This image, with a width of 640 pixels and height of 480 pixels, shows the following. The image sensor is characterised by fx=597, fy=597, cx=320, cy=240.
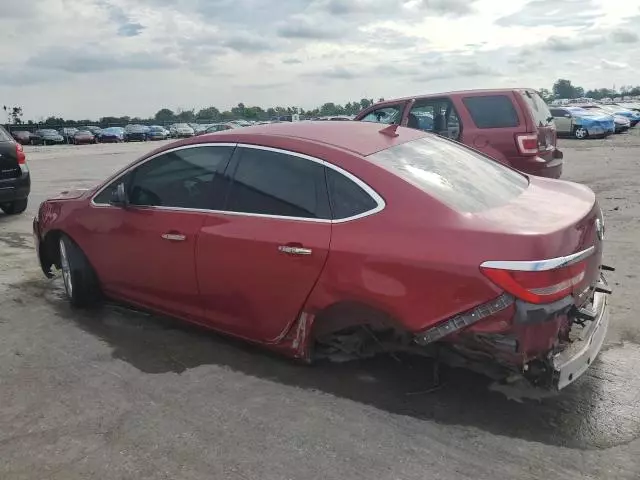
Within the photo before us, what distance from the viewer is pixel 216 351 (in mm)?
4207

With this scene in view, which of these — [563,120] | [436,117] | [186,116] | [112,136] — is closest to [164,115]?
[186,116]

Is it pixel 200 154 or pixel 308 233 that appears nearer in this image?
pixel 308 233

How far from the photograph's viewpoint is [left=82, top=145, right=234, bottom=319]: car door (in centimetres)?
412

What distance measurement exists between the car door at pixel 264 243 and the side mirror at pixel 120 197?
36.3 inches

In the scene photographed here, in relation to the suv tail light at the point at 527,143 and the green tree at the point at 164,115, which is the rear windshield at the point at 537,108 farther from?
the green tree at the point at 164,115

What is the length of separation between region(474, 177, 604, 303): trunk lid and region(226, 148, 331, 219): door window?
3.19 feet

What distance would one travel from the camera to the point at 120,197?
4523 mm

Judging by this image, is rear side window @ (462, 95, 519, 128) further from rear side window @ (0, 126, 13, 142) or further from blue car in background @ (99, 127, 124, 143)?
blue car in background @ (99, 127, 124, 143)

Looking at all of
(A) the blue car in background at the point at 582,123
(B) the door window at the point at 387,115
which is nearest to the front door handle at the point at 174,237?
(B) the door window at the point at 387,115

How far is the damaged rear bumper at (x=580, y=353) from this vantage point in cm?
302

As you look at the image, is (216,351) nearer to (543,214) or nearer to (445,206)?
(445,206)

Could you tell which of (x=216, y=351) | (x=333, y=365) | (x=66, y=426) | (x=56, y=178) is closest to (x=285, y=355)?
(x=333, y=365)

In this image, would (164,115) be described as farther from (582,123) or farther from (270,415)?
(270,415)

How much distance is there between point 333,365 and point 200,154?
5.71 ft
